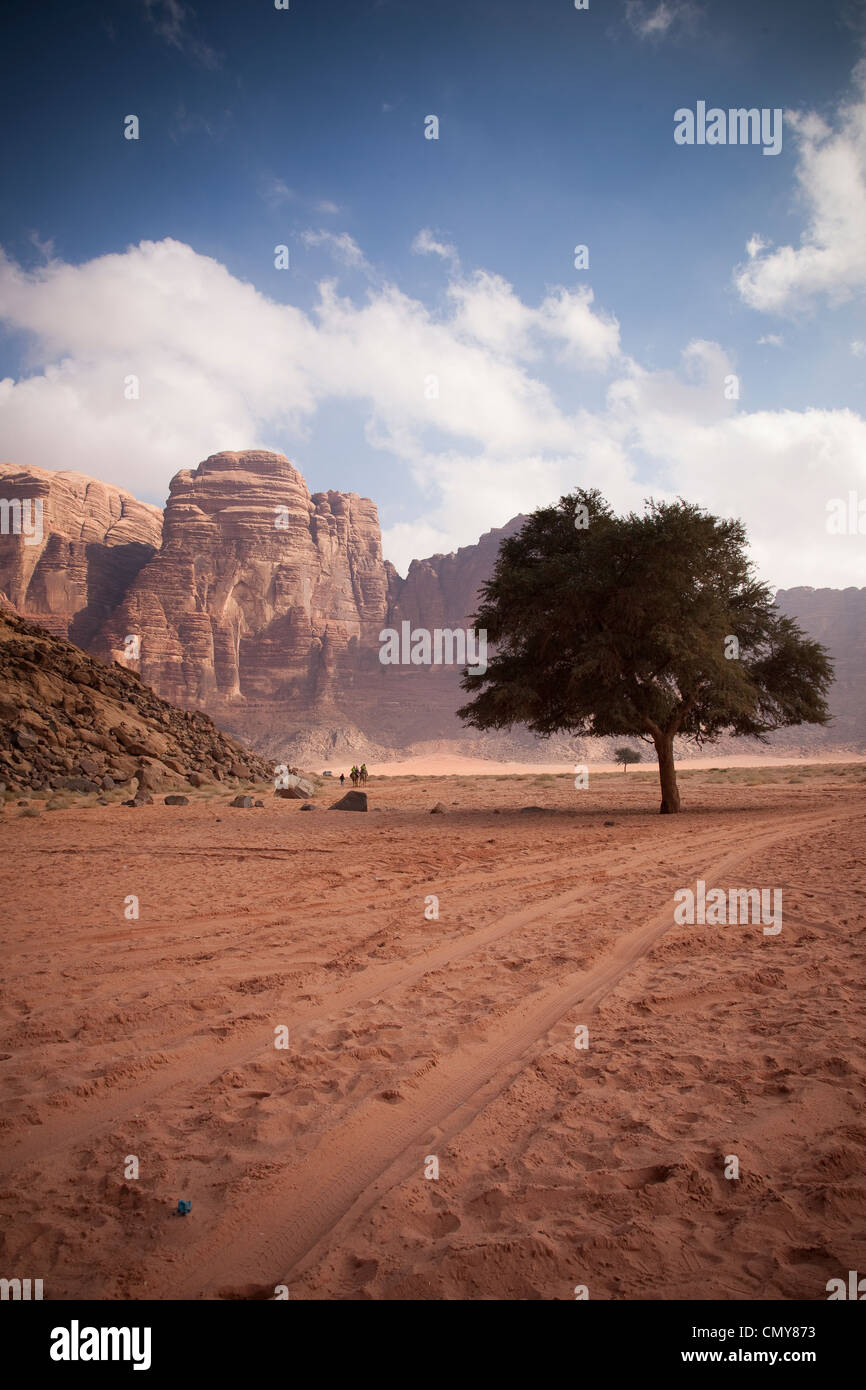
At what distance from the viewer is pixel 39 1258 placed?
9.02ft

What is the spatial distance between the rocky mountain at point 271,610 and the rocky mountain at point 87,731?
233ft

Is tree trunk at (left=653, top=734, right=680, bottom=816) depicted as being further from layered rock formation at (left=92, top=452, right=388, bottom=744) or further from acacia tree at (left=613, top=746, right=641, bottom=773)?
layered rock formation at (left=92, top=452, right=388, bottom=744)

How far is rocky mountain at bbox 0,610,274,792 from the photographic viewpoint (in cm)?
2544

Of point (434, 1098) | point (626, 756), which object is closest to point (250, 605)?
point (626, 756)

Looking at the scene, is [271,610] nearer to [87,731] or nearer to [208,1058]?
[87,731]

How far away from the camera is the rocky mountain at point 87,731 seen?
83.5 ft

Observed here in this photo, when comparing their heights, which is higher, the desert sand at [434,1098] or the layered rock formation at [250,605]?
the layered rock formation at [250,605]

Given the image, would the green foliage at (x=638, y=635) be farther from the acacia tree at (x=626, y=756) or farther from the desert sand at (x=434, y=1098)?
the acacia tree at (x=626, y=756)

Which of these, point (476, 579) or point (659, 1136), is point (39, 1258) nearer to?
point (659, 1136)

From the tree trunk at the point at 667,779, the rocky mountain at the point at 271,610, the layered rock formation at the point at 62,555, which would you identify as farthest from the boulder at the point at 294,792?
the layered rock formation at the point at 62,555

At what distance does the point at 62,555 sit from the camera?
120 m

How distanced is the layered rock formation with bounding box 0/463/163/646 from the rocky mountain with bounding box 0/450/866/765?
0.83ft

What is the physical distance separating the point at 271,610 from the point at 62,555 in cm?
3750
